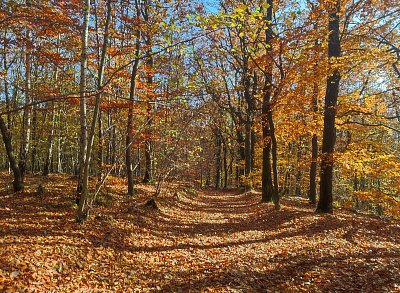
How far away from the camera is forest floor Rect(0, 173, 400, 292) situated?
5602 millimetres

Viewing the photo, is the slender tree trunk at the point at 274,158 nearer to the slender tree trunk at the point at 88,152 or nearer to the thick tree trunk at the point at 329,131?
the thick tree trunk at the point at 329,131

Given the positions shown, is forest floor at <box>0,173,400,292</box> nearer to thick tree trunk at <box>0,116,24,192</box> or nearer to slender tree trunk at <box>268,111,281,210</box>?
thick tree trunk at <box>0,116,24,192</box>

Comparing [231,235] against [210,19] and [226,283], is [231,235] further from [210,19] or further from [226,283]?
[210,19]

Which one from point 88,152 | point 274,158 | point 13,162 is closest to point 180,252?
point 88,152

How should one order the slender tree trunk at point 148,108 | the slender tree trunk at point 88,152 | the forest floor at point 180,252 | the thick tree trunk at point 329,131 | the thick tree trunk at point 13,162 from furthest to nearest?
1. the slender tree trunk at point 148,108
2. the thick tree trunk at point 329,131
3. the thick tree trunk at point 13,162
4. the slender tree trunk at point 88,152
5. the forest floor at point 180,252

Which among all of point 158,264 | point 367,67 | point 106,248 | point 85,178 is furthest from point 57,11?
point 367,67

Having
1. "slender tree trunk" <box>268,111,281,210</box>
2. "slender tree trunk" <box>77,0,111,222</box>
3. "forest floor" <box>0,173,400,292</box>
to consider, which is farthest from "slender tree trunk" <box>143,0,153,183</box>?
"slender tree trunk" <box>268,111,281,210</box>

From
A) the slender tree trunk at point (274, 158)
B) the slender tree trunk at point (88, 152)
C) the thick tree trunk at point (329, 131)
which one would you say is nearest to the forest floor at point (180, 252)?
the slender tree trunk at point (88, 152)

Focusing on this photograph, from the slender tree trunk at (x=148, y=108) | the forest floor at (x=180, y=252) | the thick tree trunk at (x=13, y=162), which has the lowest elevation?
the forest floor at (x=180, y=252)

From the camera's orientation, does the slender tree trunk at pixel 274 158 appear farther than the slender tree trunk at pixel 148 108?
Yes

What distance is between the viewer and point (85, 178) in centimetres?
A: 829

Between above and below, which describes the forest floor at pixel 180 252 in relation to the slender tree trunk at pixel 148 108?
below

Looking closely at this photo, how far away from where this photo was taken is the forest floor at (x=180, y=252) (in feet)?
18.4

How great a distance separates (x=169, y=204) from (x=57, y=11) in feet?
32.4
